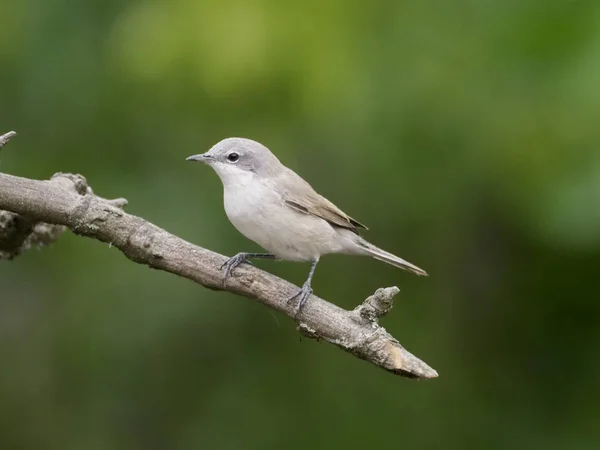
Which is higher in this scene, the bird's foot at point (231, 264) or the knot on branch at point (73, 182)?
the knot on branch at point (73, 182)

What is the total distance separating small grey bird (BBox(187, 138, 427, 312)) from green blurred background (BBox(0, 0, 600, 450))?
0.65 m

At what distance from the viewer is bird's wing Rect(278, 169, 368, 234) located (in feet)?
13.7

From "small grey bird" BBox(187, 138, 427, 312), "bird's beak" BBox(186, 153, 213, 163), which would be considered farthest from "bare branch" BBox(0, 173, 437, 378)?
"bird's beak" BBox(186, 153, 213, 163)

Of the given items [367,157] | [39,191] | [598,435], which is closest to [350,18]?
[367,157]

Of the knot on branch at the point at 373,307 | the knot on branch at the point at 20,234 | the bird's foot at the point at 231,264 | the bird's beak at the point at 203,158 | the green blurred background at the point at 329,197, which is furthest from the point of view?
the green blurred background at the point at 329,197

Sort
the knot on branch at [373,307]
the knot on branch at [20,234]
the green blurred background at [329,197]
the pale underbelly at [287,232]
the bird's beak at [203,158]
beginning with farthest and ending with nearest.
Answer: the green blurred background at [329,197], the bird's beak at [203,158], the pale underbelly at [287,232], the knot on branch at [20,234], the knot on branch at [373,307]

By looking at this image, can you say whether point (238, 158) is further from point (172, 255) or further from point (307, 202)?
point (172, 255)

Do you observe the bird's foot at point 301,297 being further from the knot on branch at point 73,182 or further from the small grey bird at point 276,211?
the knot on branch at point 73,182

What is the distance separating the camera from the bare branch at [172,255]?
3.19m

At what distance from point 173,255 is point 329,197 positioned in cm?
271

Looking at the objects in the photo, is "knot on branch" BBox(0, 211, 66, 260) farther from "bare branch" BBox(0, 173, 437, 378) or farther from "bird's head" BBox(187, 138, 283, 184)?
"bird's head" BBox(187, 138, 283, 184)

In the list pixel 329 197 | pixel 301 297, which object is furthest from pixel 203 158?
pixel 329 197

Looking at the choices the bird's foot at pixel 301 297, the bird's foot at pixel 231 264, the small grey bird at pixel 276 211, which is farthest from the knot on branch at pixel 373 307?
the small grey bird at pixel 276 211

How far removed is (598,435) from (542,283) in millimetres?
1129
